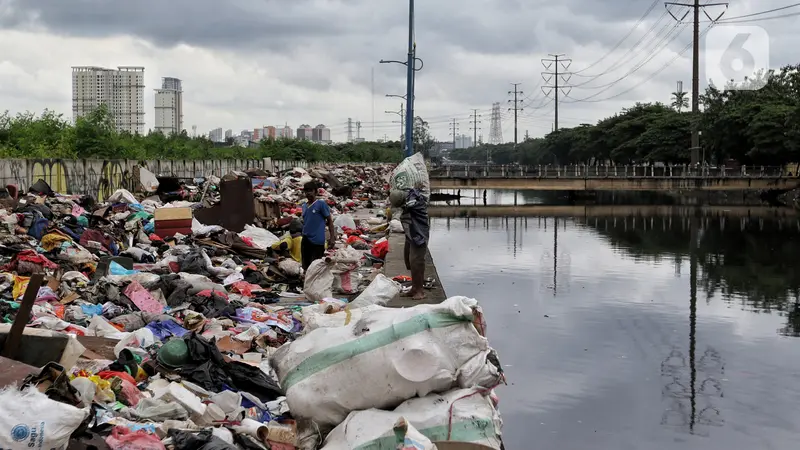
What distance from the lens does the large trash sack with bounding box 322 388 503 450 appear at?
452 centimetres

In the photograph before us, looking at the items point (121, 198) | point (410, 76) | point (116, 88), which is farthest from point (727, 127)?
point (116, 88)

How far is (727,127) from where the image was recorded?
53.1 meters

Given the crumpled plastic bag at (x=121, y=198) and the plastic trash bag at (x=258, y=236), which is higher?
the crumpled plastic bag at (x=121, y=198)

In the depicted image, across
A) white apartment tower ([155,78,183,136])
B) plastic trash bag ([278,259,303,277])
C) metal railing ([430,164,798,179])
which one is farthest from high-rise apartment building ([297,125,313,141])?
plastic trash bag ([278,259,303,277])

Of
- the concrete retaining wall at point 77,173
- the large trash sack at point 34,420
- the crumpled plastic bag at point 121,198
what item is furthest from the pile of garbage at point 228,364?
the concrete retaining wall at point 77,173

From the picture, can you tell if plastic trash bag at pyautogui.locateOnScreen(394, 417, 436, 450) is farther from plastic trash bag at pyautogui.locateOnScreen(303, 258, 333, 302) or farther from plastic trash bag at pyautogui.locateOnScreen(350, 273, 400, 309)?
plastic trash bag at pyautogui.locateOnScreen(303, 258, 333, 302)

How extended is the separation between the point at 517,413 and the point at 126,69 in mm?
105490

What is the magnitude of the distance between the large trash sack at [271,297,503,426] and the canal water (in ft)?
12.9

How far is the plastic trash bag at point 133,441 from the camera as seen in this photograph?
14.0 ft

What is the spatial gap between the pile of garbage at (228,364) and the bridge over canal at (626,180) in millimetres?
41358

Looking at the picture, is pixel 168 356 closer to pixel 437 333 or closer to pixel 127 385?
pixel 127 385

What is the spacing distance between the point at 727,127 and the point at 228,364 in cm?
5219

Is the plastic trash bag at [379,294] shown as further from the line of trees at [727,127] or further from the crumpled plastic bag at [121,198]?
the line of trees at [727,127]

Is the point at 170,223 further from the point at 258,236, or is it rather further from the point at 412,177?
the point at 412,177
